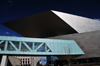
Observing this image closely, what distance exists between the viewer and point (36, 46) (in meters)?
27.9

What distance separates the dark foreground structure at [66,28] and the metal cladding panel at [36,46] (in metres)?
0.42

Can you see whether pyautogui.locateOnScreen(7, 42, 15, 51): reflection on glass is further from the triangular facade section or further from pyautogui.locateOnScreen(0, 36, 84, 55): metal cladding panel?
the triangular facade section

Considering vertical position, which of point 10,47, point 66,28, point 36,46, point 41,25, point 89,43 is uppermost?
point 41,25

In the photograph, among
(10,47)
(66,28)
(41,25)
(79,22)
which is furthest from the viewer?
(41,25)

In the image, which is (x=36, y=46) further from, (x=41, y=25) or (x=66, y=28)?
(x=66, y=28)

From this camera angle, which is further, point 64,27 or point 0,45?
point 64,27

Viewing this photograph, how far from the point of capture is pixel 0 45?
83.7 feet

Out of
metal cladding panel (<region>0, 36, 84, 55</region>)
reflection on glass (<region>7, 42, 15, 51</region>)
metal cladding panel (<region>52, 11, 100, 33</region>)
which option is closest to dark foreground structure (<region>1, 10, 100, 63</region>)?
metal cladding panel (<region>52, 11, 100, 33</region>)

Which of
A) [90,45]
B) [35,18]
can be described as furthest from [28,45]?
[90,45]

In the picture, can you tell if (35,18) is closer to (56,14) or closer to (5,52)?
(56,14)

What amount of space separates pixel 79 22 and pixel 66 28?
15.1 feet

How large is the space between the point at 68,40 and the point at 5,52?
1594 cm

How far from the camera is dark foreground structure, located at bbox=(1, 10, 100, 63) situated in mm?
30000

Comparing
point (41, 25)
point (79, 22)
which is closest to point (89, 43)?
point (79, 22)
